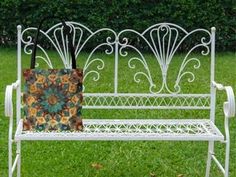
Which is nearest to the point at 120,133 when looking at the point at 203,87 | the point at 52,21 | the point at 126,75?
the point at 203,87

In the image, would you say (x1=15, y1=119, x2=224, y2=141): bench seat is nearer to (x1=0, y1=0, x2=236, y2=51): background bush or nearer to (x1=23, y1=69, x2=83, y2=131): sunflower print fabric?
(x1=23, y1=69, x2=83, y2=131): sunflower print fabric

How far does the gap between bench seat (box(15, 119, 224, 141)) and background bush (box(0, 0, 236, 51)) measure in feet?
17.2

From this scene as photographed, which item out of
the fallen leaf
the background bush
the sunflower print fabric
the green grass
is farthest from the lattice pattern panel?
the background bush

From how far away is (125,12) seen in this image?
938 centimetres

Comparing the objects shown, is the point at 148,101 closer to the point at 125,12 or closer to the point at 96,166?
the point at 96,166

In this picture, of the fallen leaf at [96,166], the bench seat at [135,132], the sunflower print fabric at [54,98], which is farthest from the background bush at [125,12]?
the sunflower print fabric at [54,98]

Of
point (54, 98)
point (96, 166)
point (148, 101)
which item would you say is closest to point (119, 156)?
point (96, 166)

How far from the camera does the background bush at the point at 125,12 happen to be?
9.36 meters

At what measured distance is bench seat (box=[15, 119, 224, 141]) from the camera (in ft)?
11.7

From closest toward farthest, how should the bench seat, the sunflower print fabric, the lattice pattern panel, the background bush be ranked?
the bench seat → the sunflower print fabric → the lattice pattern panel → the background bush

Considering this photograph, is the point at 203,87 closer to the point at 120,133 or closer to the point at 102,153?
the point at 102,153

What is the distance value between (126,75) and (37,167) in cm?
341

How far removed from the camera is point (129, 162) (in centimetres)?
472

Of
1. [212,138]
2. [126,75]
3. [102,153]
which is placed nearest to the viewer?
[212,138]
